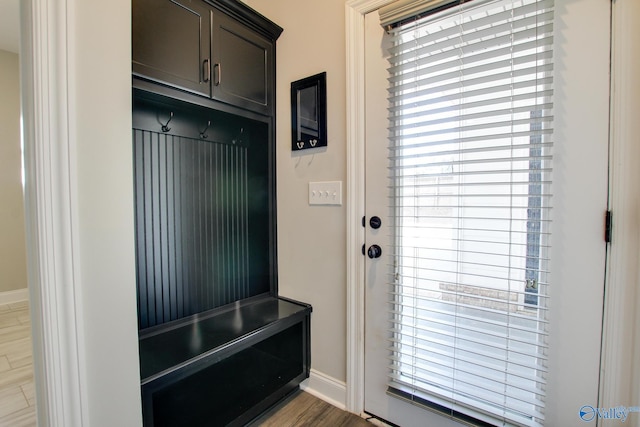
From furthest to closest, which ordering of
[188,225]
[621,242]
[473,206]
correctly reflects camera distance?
[188,225] < [473,206] < [621,242]

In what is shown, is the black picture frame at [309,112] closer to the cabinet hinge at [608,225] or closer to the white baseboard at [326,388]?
the cabinet hinge at [608,225]

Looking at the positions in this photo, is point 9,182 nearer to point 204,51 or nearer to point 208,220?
point 208,220

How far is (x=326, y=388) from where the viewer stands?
158 centimetres

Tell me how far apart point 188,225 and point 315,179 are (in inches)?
29.8

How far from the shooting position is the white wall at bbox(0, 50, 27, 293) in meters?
3.00

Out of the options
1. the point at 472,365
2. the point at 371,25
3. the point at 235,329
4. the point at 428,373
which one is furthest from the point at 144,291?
the point at 371,25

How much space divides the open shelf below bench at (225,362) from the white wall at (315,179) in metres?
0.14

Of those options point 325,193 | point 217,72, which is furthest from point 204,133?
point 325,193

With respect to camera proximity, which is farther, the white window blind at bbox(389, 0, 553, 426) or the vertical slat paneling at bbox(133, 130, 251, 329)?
the vertical slat paneling at bbox(133, 130, 251, 329)

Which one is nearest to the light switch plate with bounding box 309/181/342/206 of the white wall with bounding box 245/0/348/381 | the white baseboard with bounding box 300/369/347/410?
the white wall with bounding box 245/0/348/381

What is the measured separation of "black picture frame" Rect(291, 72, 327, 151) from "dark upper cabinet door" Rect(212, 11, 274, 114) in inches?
7.6

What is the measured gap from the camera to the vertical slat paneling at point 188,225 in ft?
4.50

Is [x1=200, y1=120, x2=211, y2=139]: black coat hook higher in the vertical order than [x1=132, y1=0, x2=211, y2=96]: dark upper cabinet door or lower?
lower

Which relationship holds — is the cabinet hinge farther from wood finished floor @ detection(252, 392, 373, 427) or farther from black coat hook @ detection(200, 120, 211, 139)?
black coat hook @ detection(200, 120, 211, 139)
